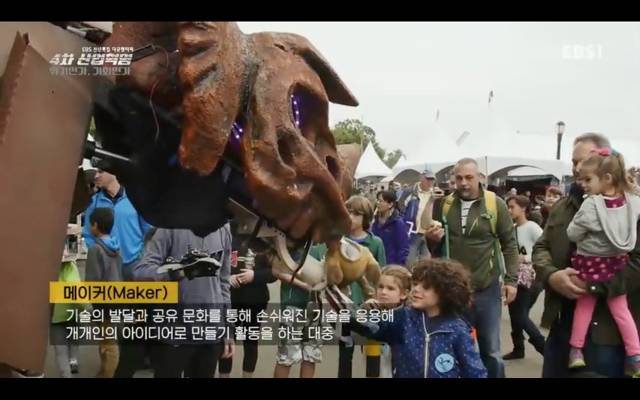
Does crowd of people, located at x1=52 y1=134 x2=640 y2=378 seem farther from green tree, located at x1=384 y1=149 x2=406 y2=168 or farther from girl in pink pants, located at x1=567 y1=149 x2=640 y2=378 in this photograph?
green tree, located at x1=384 y1=149 x2=406 y2=168

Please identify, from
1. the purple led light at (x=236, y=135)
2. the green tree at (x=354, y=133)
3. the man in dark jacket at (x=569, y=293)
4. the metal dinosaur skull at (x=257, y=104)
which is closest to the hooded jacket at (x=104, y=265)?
the metal dinosaur skull at (x=257, y=104)

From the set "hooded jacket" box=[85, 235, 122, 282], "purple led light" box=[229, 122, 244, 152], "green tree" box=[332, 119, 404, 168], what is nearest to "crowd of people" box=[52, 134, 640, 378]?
"hooded jacket" box=[85, 235, 122, 282]

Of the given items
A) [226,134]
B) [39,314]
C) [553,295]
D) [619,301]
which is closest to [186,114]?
[226,134]

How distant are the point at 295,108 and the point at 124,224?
802 millimetres

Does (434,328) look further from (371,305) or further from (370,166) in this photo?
(370,166)

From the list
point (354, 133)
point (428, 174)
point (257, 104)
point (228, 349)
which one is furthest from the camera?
point (428, 174)

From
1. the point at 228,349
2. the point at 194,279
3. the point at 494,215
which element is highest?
the point at 494,215

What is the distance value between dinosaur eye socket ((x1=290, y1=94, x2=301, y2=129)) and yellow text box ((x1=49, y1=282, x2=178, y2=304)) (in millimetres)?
796

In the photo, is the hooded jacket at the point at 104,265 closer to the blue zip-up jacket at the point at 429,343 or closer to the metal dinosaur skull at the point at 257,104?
the metal dinosaur skull at the point at 257,104

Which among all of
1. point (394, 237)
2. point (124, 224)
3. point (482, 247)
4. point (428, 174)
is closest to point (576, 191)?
point (482, 247)

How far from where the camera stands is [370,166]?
2730 mm

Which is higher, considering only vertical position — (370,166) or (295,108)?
(295,108)

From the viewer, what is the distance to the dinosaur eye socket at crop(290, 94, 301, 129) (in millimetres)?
2516

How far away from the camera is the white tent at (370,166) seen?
105 inches
